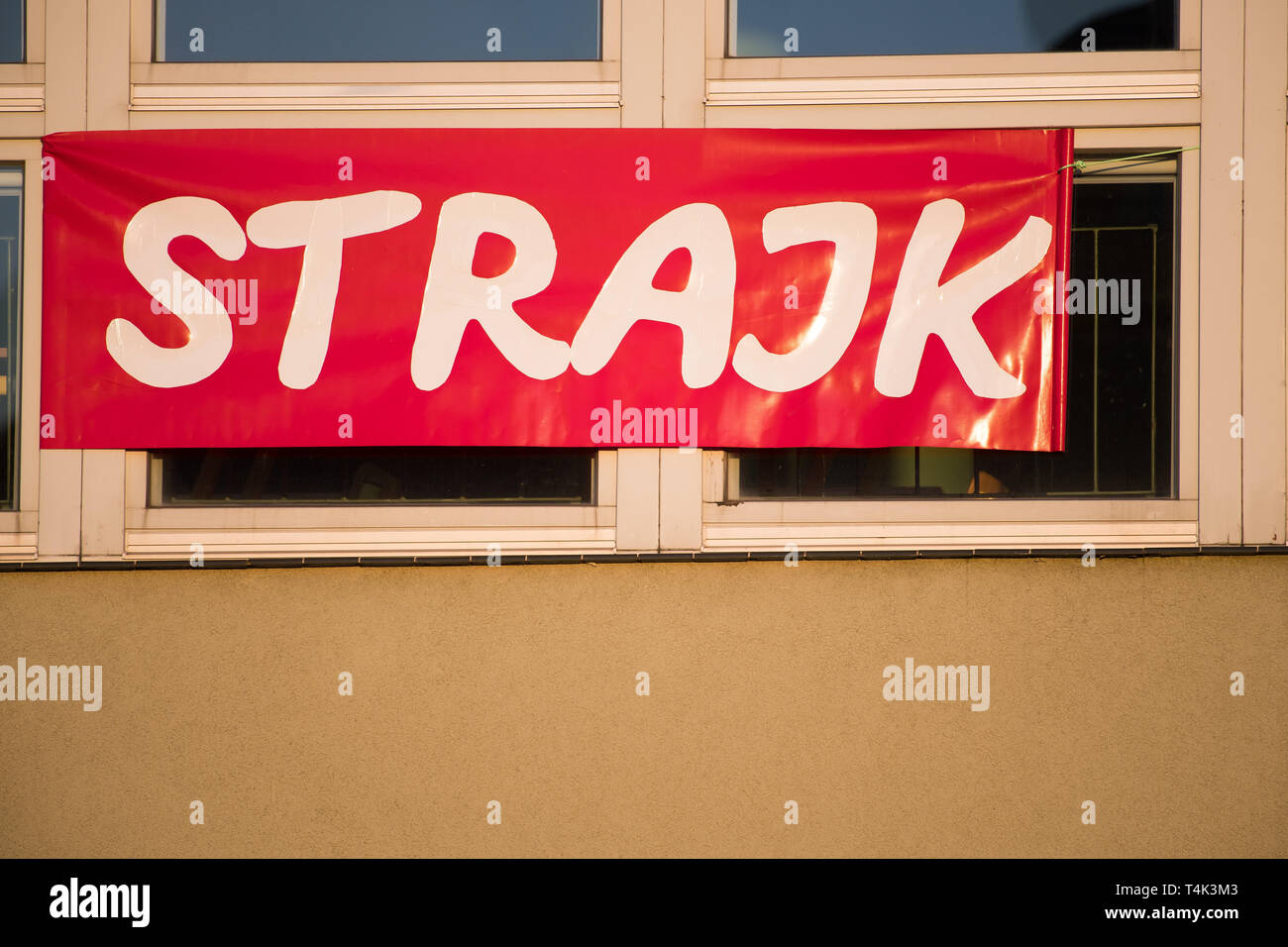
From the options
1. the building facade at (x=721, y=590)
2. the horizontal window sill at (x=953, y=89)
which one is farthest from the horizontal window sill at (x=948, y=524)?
the horizontal window sill at (x=953, y=89)

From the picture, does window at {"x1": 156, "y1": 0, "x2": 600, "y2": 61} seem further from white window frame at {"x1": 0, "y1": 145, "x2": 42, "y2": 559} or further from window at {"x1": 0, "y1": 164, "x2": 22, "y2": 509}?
window at {"x1": 0, "y1": 164, "x2": 22, "y2": 509}

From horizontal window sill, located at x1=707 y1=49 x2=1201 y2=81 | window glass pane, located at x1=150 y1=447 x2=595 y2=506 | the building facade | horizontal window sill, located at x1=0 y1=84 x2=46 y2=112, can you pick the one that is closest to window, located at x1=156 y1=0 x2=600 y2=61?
the building facade

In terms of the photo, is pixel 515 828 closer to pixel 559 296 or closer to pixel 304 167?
pixel 559 296

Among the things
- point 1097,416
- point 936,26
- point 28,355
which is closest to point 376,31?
point 28,355

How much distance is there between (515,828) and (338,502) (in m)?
1.97

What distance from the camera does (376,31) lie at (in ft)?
15.9

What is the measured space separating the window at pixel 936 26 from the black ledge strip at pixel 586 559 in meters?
2.68

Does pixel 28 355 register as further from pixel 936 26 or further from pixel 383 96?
pixel 936 26

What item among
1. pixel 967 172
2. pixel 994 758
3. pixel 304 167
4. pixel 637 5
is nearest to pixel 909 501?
pixel 994 758

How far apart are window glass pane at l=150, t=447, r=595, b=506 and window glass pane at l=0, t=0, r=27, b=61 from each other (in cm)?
231

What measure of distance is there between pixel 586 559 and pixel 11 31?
13.8 ft

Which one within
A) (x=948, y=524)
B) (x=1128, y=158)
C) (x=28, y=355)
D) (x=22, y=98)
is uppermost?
(x=22, y=98)

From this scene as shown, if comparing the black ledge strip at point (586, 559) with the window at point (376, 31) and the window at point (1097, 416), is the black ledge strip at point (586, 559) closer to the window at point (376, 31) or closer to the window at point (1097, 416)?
the window at point (1097, 416)

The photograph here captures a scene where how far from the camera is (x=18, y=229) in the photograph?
4.80m
